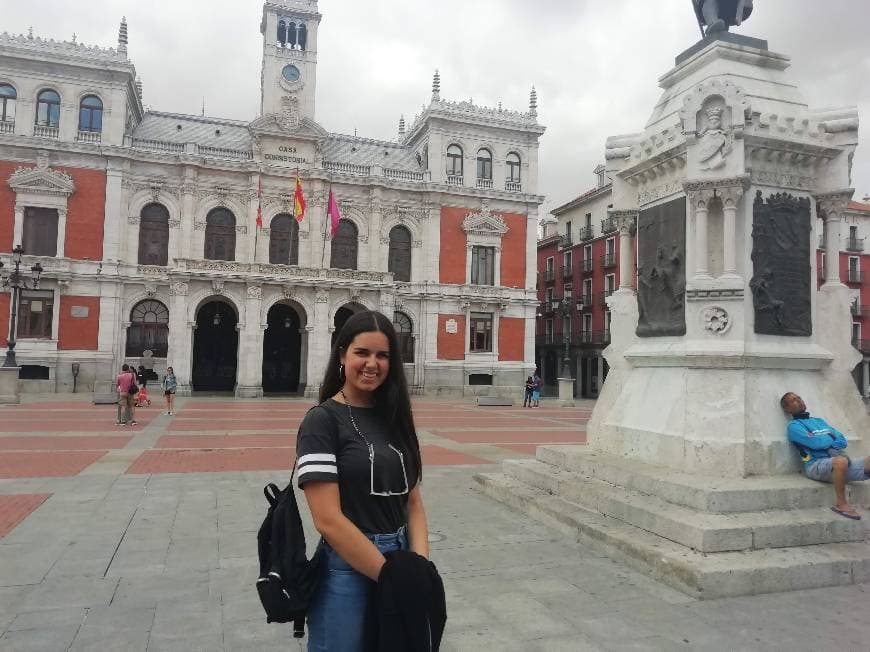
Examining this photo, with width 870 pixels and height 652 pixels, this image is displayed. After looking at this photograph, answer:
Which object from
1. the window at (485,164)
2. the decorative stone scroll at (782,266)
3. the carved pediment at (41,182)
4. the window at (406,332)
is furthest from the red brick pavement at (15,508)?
the window at (485,164)

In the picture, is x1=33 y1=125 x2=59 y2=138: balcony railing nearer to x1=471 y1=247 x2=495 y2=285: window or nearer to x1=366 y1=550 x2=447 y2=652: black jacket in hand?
x1=471 y1=247 x2=495 y2=285: window

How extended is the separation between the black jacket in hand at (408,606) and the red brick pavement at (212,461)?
8.12 m

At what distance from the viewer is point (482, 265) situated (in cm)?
3703

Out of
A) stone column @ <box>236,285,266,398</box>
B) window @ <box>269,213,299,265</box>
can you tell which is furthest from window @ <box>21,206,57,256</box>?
window @ <box>269,213,299,265</box>

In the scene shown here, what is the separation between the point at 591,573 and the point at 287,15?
38341 millimetres

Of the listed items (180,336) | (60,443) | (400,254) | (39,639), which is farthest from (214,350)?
(39,639)

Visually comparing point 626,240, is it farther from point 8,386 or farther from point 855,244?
A: point 855,244

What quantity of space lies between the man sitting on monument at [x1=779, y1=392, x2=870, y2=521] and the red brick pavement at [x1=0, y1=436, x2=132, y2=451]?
37.3 ft

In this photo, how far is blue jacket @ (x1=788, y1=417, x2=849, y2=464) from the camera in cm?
552

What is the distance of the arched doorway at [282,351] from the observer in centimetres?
3609

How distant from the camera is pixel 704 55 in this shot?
23.2ft

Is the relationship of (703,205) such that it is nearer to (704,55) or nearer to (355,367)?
(704,55)

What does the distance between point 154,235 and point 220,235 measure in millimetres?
3223

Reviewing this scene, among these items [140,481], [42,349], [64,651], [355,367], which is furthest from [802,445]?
[42,349]
